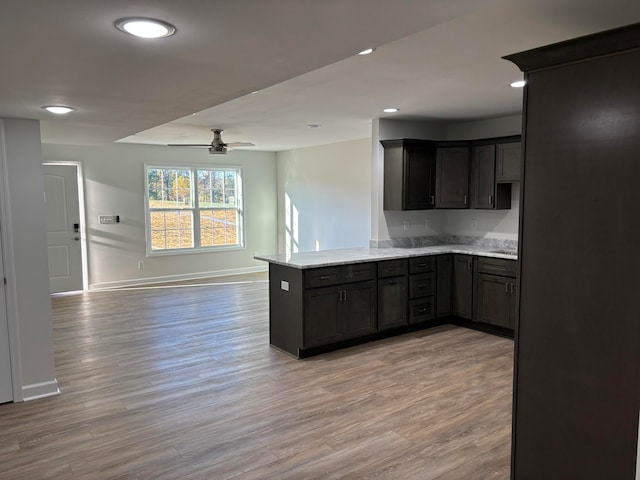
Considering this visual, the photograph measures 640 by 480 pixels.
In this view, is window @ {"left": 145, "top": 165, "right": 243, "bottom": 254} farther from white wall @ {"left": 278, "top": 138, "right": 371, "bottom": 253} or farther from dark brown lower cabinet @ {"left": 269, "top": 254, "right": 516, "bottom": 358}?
dark brown lower cabinet @ {"left": 269, "top": 254, "right": 516, "bottom": 358}

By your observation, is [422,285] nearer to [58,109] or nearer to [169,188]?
[58,109]

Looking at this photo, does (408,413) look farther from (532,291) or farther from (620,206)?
(620,206)

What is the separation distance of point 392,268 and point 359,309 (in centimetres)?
60

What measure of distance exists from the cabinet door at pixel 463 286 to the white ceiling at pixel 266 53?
5.75ft

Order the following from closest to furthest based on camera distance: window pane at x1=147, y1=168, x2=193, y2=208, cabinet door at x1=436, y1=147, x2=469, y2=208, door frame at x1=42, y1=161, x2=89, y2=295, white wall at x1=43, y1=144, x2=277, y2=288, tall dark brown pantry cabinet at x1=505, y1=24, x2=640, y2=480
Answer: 1. tall dark brown pantry cabinet at x1=505, y1=24, x2=640, y2=480
2. cabinet door at x1=436, y1=147, x2=469, y2=208
3. door frame at x1=42, y1=161, x2=89, y2=295
4. white wall at x1=43, y1=144, x2=277, y2=288
5. window pane at x1=147, y1=168, x2=193, y2=208

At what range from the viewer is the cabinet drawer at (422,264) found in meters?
5.09

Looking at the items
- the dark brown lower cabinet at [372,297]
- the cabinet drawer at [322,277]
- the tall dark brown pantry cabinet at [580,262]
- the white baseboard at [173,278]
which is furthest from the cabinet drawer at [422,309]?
the white baseboard at [173,278]

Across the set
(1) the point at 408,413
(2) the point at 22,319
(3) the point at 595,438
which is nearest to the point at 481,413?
(1) the point at 408,413

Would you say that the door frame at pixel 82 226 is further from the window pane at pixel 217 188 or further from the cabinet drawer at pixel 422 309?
the cabinet drawer at pixel 422 309

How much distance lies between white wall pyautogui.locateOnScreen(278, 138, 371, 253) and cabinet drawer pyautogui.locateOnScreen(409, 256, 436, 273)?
2318 mm

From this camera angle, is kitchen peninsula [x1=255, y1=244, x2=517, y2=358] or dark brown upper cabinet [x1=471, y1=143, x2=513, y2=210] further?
dark brown upper cabinet [x1=471, y1=143, x2=513, y2=210]

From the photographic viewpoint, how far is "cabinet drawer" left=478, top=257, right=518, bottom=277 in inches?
188

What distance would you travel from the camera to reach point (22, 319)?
3508 mm

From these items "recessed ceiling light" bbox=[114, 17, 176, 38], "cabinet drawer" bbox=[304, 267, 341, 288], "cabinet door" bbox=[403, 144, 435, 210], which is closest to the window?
"cabinet door" bbox=[403, 144, 435, 210]
